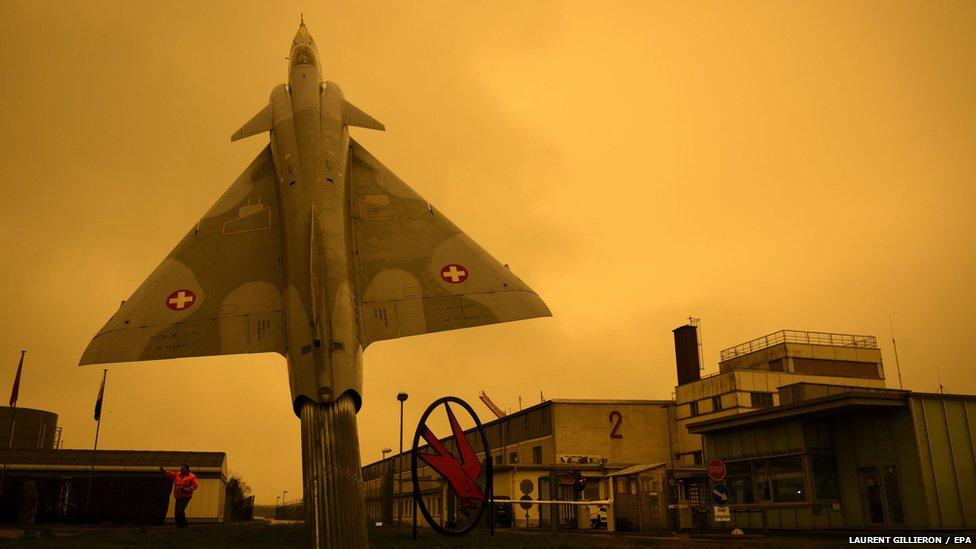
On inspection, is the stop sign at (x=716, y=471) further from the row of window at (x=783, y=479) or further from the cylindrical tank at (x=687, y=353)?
the cylindrical tank at (x=687, y=353)

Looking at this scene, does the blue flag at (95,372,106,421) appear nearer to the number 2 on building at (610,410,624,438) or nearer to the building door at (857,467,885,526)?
the building door at (857,467,885,526)

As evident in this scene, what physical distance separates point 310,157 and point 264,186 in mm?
2930

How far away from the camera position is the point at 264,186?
2530cm

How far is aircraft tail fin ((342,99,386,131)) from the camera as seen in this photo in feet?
85.9

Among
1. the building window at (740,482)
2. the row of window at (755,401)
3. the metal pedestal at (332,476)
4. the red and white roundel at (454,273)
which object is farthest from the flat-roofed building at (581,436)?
the metal pedestal at (332,476)

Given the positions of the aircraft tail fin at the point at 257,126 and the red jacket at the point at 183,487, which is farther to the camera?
the aircraft tail fin at the point at 257,126

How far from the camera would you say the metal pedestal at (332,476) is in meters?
15.7

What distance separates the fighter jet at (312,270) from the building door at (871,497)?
17.4m

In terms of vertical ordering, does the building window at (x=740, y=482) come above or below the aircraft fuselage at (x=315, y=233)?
below

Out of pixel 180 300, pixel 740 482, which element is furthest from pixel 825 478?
pixel 180 300

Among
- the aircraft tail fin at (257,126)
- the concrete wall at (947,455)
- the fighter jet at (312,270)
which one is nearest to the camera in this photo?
the fighter jet at (312,270)

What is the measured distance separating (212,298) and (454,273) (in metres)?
7.58

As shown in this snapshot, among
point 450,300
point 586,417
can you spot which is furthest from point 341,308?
point 586,417

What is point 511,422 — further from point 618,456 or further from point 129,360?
point 129,360
